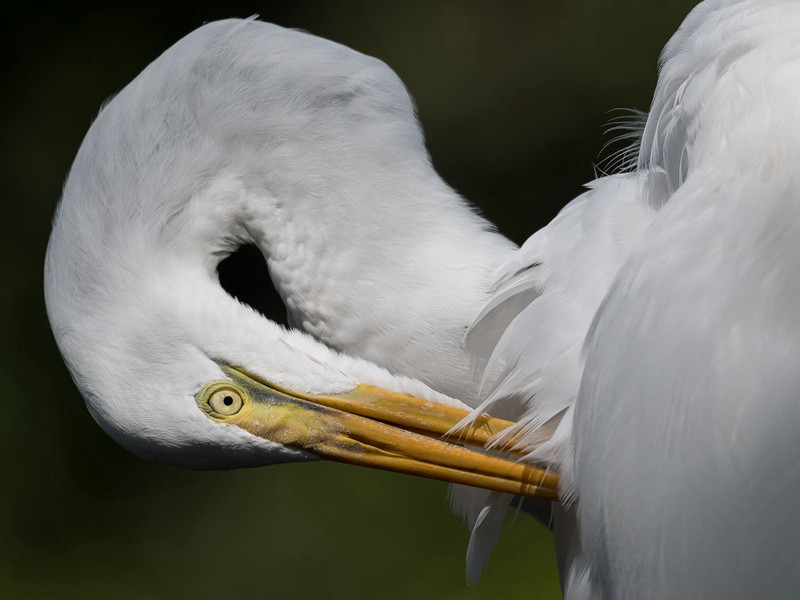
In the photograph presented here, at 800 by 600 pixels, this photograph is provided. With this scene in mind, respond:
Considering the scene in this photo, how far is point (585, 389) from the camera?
1.26 m

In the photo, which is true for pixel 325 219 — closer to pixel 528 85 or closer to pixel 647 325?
pixel 647 325

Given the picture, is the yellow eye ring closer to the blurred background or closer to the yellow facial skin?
the yellow facial skin

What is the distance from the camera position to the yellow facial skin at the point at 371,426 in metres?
1.41

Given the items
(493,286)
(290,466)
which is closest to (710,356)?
(493,286)

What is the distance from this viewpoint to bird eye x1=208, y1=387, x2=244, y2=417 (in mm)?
1408

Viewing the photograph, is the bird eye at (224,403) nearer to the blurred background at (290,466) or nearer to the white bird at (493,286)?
the white bird at (493,286)

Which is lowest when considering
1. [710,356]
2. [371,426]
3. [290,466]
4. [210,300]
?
[290,466]

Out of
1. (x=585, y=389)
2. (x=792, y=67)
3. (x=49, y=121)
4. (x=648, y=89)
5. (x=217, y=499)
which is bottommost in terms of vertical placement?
(x=217, y=499)

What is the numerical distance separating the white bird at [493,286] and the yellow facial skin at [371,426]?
0.01m

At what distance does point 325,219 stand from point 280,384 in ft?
0.86

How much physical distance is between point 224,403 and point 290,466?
2135mm

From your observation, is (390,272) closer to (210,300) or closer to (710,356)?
(210,300)

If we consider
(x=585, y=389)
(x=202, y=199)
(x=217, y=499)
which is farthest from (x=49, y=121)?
(x=585, y=389)

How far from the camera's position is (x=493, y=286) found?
4.80 ft
